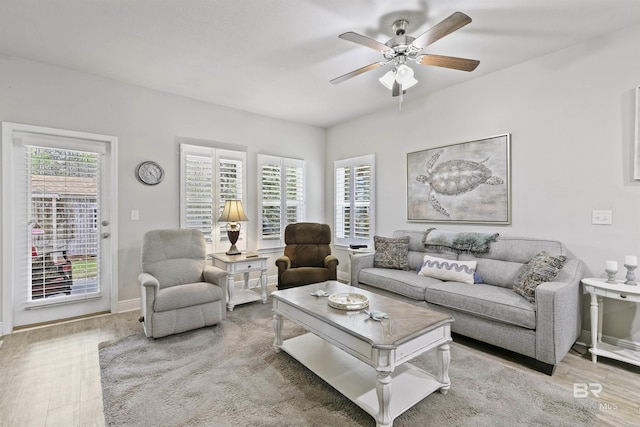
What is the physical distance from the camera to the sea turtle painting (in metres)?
3.37

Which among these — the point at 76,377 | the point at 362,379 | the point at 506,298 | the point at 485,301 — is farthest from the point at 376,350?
the point at 76,377

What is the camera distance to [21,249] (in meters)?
3.00

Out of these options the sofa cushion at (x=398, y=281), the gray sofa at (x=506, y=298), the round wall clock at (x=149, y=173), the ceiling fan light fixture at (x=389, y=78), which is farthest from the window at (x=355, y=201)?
the round wall clock at (x=149, y=173)

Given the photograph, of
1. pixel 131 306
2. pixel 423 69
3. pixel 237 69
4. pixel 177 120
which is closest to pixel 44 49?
pixel 177 120

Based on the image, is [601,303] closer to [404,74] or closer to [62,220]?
[404,74]

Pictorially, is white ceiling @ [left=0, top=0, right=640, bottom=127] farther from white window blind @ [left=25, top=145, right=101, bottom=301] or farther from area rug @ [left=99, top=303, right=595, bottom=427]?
area rug @ [left=99, top=303, right=595, bottom=427]

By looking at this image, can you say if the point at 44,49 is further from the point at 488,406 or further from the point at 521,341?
the point at 521,341

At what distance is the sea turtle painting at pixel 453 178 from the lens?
3.37m

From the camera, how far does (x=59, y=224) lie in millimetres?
3184

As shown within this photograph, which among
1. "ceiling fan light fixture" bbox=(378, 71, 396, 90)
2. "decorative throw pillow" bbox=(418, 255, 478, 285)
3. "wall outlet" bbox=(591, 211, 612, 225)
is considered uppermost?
"ceiling fan light fixture" bbox=(378, 71, 396, 90)

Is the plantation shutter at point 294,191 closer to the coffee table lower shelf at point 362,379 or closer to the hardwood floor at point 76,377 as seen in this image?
the hardwood floor at point 76,377

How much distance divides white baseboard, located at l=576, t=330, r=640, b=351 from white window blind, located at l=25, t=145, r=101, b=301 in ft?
16.4

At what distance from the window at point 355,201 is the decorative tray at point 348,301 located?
239 cm

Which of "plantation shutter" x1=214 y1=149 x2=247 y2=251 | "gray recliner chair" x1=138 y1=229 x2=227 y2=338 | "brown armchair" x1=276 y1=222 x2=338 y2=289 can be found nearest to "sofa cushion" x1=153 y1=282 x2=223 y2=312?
"gray recliner chair" x1=138 y1=229 x2=227 y2=338
